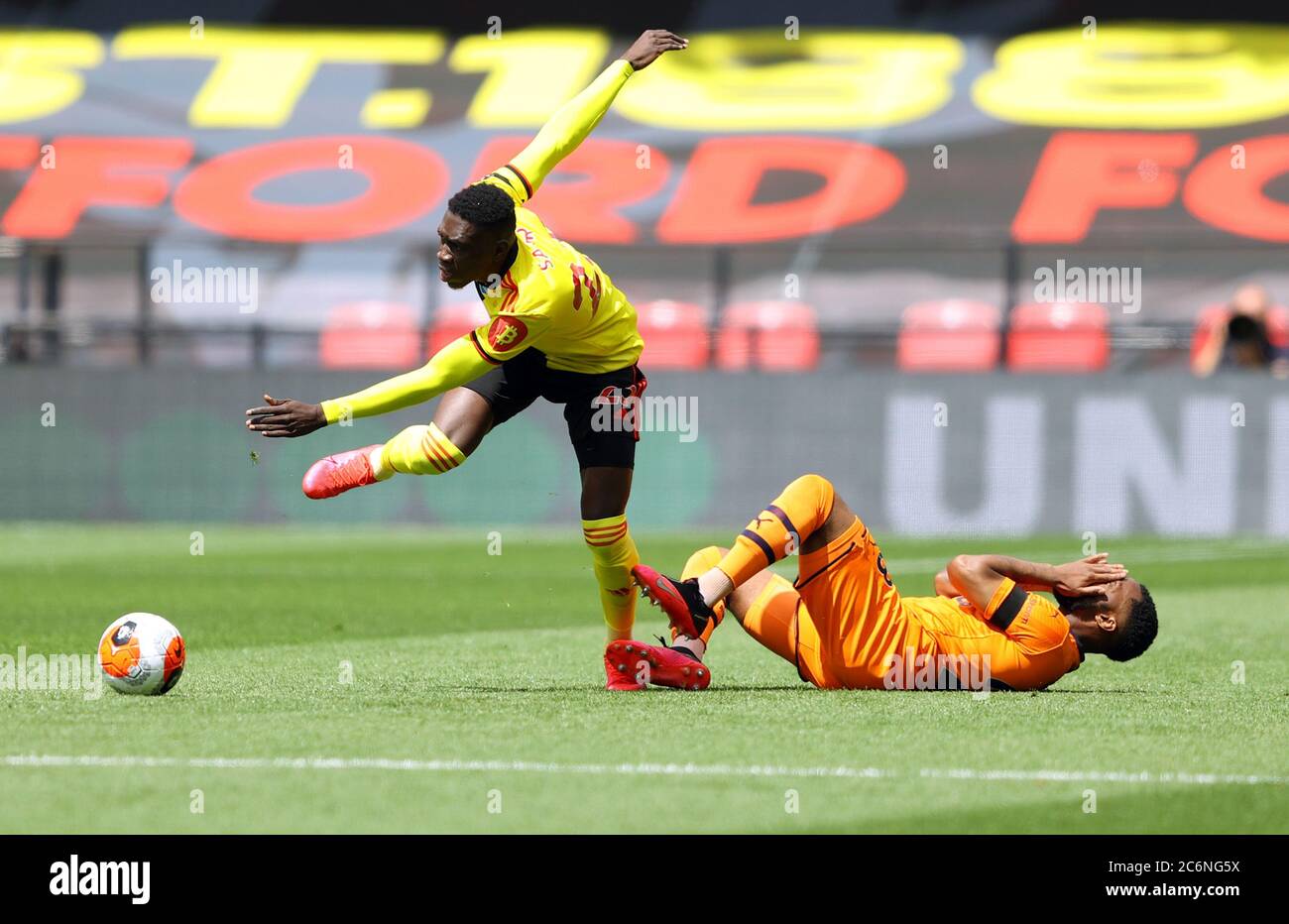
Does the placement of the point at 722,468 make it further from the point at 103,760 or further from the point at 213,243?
the point at 103,760

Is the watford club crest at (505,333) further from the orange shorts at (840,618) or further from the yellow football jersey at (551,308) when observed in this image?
the orange shorts at (840,618)

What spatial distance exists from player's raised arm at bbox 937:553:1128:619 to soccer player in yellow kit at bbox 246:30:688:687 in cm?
163

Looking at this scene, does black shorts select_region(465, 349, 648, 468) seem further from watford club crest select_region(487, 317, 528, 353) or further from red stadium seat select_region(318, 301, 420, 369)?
red stadium seat select_region(318, 301, 420, 369)

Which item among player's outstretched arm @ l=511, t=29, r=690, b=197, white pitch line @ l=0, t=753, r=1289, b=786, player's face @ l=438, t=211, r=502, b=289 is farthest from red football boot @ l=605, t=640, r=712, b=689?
player's outstretched arm @ l=511, t=29, r=690, b=197

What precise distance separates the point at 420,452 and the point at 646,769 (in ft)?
8.27

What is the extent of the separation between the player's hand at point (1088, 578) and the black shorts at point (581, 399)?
1.92 m

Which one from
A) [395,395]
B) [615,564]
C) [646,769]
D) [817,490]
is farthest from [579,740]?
[615,564]

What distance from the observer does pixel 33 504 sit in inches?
801

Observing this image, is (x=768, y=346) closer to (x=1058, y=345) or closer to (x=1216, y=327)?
(x=1058, y=345)

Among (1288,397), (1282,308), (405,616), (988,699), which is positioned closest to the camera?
(988,699)

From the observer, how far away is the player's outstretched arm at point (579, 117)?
847cm

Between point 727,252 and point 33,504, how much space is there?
7.91m

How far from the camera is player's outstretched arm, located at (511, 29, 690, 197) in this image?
847 centimetres
